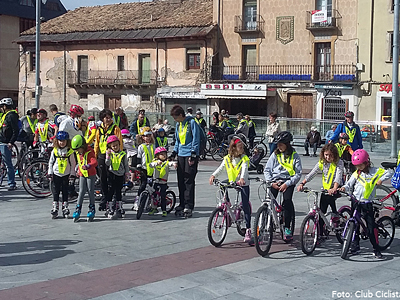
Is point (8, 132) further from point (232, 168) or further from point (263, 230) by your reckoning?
point (263, 230)

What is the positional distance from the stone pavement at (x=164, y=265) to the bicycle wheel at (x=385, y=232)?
12 centimetres

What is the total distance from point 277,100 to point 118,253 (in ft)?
99.3

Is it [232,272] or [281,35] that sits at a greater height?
[281,35]

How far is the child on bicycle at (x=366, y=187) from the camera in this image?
8.34 m

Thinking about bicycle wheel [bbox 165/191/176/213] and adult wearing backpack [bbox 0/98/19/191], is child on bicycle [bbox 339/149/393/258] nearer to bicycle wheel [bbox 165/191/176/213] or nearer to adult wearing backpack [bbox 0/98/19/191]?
bicycle wheel [bbox 165/191/176/213]

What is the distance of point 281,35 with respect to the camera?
3838 cm

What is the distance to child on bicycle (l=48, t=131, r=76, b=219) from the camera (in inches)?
425

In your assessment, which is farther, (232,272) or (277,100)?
(277,100)

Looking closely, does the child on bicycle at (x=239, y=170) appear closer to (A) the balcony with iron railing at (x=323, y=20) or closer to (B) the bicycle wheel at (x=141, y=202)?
(B) the bicycle wheel at (x=141, y=202)

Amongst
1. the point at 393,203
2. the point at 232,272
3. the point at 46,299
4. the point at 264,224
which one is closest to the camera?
the point at 46,299

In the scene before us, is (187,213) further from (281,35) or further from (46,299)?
(281,35)

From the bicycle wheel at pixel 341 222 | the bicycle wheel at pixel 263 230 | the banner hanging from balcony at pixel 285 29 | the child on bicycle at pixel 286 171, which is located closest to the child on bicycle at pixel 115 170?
the child on bicycle at pixel 286 171

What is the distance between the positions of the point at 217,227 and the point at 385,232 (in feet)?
7.27

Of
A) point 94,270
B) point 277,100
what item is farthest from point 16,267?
point 277,100
